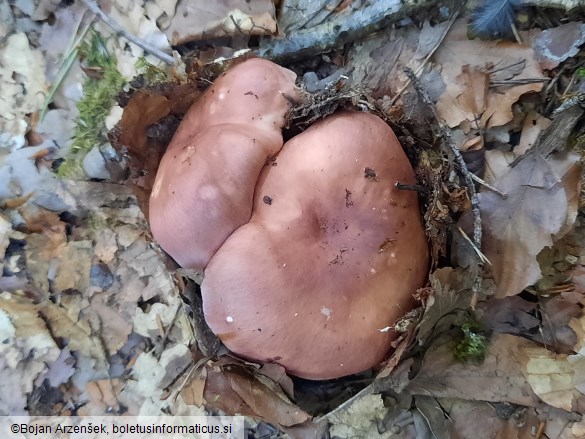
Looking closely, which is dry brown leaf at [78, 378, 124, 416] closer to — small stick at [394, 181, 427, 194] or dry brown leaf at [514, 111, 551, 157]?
small stick at [394, 181, 427, 194]

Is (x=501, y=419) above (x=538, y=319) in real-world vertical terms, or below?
below

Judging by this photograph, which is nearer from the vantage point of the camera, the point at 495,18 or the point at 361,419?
the point at 495,18

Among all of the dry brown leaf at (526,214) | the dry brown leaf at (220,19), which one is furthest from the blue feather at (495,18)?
the dry brown leaf at (220,19)

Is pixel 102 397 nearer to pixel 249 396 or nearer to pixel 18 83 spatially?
pixel 249 396

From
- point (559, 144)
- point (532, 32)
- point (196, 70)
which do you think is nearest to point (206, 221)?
point (196, 70)

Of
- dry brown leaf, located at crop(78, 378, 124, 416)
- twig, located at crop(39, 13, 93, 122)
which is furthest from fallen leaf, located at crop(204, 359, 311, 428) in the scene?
twig, located at crop(39, 13, 93, 122)

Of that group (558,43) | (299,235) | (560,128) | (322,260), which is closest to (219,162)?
(299,235)

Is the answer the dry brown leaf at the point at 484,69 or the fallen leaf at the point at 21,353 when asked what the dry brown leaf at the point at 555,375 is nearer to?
the dry brown leaf at the point at 484,69

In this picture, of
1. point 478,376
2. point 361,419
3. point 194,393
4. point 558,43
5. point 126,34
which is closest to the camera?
point 558,43
